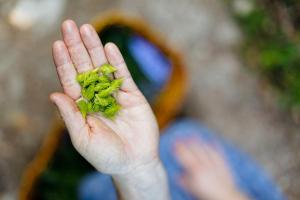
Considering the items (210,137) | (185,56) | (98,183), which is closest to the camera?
(98,183)

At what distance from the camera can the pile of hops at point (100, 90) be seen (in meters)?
1.14

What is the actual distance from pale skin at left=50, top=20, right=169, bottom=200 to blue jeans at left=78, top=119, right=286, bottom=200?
45cm

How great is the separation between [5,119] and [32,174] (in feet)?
0.82

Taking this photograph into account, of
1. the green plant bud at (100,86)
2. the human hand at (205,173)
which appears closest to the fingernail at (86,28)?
the green plant bud at (100,86)

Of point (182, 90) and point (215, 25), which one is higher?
point (215, 25)

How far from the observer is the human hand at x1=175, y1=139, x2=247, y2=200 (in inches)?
64.3

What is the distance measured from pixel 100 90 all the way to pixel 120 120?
0.08m

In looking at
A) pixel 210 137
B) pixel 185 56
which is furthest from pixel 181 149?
pixel 185 56

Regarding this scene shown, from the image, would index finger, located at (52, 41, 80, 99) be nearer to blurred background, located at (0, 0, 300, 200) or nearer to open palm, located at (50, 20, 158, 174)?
open palm, located at (50, 20, 158, 174)

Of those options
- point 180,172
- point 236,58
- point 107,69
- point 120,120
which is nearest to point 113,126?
point 120,120

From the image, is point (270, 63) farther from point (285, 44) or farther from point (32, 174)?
point (32, 174)

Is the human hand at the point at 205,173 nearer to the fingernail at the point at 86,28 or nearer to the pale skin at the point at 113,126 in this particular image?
the pale skin at the point at 113,126

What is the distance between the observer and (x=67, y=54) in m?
1.13

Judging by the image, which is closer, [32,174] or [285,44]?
[32,174]
